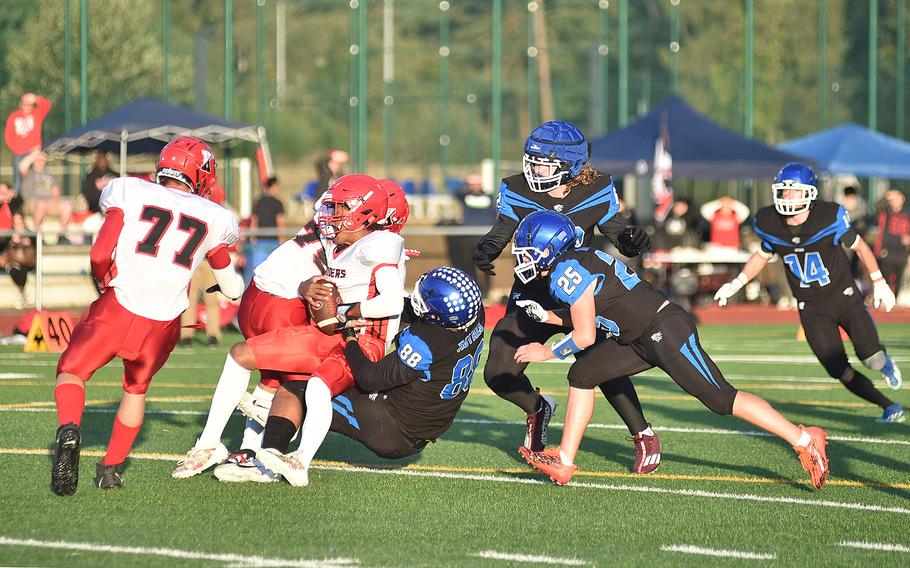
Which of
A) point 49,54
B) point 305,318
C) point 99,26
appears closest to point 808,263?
point 305,318

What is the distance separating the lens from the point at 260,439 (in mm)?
7418

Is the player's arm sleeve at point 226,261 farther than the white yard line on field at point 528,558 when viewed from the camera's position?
Yes

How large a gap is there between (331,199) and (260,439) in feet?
4.33

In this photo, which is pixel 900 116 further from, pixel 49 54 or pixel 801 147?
pixel 49 54

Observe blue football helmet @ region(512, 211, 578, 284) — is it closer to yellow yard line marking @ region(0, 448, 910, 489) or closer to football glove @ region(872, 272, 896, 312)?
yellow yard line marking @ region(0, 448, 910, 489)

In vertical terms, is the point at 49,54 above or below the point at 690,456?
above

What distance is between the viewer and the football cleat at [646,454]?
302 inches

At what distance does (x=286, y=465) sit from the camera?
22.0 ft

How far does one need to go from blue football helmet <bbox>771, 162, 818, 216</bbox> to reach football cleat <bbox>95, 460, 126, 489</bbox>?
5016 millimetres

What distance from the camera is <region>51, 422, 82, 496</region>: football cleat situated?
6.35 metres

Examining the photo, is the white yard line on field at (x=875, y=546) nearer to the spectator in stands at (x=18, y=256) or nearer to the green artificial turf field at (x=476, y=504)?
the green artificial turf field at (x=476, y=504)

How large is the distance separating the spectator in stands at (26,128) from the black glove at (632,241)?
46.2 feet

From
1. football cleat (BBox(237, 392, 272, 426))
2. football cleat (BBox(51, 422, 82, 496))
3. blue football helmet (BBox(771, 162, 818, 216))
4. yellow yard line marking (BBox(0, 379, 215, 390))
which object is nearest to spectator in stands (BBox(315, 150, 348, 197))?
yellow yard line marking (BBox(0, 379, 215, 390))

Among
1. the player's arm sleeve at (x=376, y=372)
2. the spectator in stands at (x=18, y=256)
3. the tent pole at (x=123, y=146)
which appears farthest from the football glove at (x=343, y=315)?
the tent pole at (x=123, y=146)
